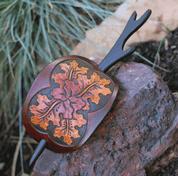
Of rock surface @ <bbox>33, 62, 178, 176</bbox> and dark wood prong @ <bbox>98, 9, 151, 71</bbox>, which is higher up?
dark wood prong @ <bbox>98, 9, 151, 71</bbox>

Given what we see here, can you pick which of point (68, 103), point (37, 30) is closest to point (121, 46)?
point (68, 103)

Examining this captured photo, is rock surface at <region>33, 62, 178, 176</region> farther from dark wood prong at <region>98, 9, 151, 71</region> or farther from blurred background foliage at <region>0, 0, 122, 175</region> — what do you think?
blurred background foliage at <region>0, 0, 122, 175</region>

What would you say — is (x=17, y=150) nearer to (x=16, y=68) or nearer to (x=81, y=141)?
(x=16, y=68)

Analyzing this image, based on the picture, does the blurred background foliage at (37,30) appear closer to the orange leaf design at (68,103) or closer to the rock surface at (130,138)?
the orange leaf design at (68,103)

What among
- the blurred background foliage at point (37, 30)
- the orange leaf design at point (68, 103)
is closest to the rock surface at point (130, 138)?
the orange leaf design at point (68, 103)

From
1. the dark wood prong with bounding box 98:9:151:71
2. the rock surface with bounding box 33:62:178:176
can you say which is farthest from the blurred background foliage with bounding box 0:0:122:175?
the rock surface with bounding box 33:62:178:176

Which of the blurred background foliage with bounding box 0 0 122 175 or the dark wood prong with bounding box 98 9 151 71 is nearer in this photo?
the dark wood prong with bounding box 98 9 151 71

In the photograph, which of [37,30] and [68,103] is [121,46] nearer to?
[68,103]

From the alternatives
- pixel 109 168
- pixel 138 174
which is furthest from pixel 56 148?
pixel 138 174

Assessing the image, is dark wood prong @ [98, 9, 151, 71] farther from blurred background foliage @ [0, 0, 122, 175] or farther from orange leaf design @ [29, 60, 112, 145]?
blurred background foliage @ [0, 0, 122, 175]
